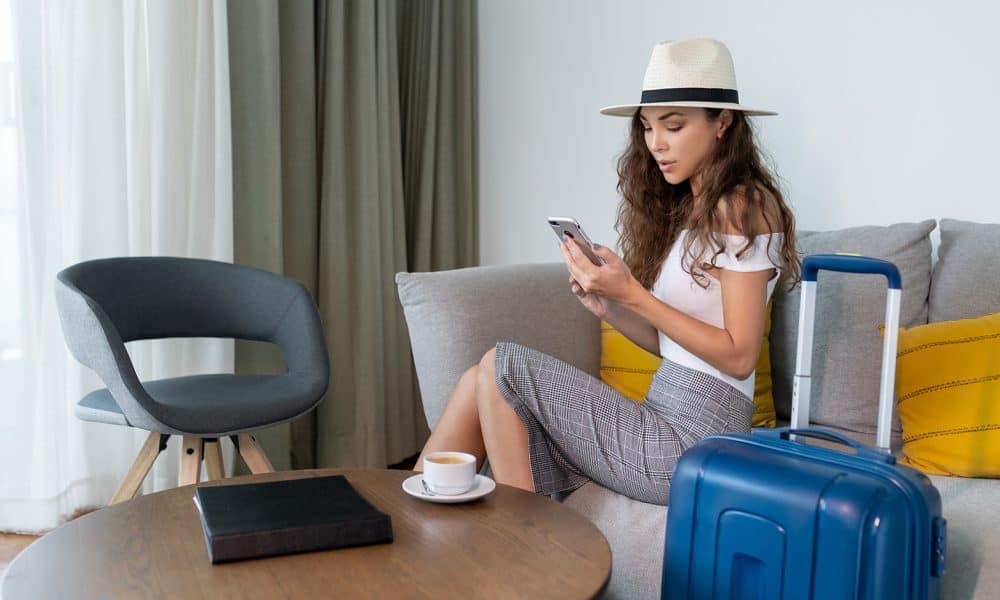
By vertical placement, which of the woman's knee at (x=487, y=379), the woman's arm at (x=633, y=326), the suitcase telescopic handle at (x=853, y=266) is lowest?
the woman's knee at (x=487, y=379)

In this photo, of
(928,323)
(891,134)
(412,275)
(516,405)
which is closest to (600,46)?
(891,134)

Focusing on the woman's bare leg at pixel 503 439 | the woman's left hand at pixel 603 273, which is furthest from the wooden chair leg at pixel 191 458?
the woman's left hand at pixel 603 273

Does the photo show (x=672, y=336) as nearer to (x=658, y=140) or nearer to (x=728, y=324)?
(x=728, y=324)

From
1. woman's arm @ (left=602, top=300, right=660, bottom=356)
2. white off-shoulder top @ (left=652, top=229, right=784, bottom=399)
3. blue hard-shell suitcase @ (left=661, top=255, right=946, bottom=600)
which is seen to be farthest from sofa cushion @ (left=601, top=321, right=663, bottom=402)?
blue hard-shell suitcase @ (left=661, top=255, right=946, bottom=600)

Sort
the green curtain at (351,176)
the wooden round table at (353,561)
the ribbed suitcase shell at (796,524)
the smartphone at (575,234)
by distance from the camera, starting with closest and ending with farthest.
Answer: the wooden round table at (353,561) < the ribbed suitcase shell at (796,524) < the smartphone at (575,234) < the green curtain at (351,176)

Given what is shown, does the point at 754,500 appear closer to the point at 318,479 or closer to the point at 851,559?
the point at 851,559

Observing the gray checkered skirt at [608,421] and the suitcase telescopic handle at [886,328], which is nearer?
the suitcase telescopic handle at [886,328]

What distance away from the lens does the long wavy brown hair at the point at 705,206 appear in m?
1.73

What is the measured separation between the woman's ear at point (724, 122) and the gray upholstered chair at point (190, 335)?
1.11 metres

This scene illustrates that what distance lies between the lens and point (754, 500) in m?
1.26

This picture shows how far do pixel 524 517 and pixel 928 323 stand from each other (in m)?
1.16

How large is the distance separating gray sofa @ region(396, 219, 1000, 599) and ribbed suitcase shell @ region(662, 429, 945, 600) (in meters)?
0.32

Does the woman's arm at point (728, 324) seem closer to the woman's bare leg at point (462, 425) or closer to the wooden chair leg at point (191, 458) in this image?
the woman's bare leg at point (462, 425)

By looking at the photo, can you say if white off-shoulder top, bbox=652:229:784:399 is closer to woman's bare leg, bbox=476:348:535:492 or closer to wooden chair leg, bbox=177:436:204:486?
woman's bare leg, bbox=476:348:535:492
